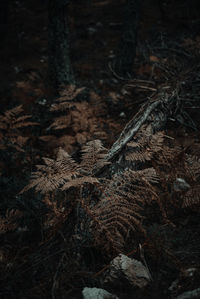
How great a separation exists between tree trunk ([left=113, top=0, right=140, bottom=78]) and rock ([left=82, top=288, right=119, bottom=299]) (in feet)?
10.8

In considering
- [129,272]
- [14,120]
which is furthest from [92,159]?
[14,120]

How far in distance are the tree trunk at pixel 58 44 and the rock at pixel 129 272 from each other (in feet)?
9.40

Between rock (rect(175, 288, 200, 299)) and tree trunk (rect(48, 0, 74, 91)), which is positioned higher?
tree trunk (rect(48, 0, 74, 91))

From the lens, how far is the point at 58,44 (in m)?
3.88

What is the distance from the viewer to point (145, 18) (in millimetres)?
7398

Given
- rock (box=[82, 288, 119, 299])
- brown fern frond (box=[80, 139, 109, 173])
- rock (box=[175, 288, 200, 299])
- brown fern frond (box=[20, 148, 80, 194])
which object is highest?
brown fern frond (box=[80, 139, 109, 173])

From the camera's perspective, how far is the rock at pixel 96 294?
164 centimetres

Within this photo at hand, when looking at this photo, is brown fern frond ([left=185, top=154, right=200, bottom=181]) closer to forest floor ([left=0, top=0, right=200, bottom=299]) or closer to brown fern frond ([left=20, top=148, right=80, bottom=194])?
forest floor ([left=0, top=0, right=200, bottom=299])

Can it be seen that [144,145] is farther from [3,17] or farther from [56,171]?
[3,17]

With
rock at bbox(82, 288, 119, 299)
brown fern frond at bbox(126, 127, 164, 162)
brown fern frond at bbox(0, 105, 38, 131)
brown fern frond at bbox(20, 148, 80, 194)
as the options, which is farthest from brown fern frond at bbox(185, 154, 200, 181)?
brown fern frond at bbox(0, 105, 38, 131)

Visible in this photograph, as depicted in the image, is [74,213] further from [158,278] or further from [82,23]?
[82,23]

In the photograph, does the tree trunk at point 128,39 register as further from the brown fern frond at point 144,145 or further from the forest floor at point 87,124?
the brown fern frond at point 144,145

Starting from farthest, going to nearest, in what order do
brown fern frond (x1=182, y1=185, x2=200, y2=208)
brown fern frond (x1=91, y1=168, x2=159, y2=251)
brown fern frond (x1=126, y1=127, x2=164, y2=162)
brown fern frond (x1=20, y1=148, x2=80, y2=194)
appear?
brown fern frond (x1=126, y1=127, x2=164, y2=162) < brown fern frond (x1=182, y1=185, x2=200, y2=208) < brown fern frond (x1=20, y1=148, x2=80, y2=194) < brown fern frond (x1=91, y1=168, x2=159, y2=251)

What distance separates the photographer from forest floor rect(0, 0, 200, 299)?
190cm
